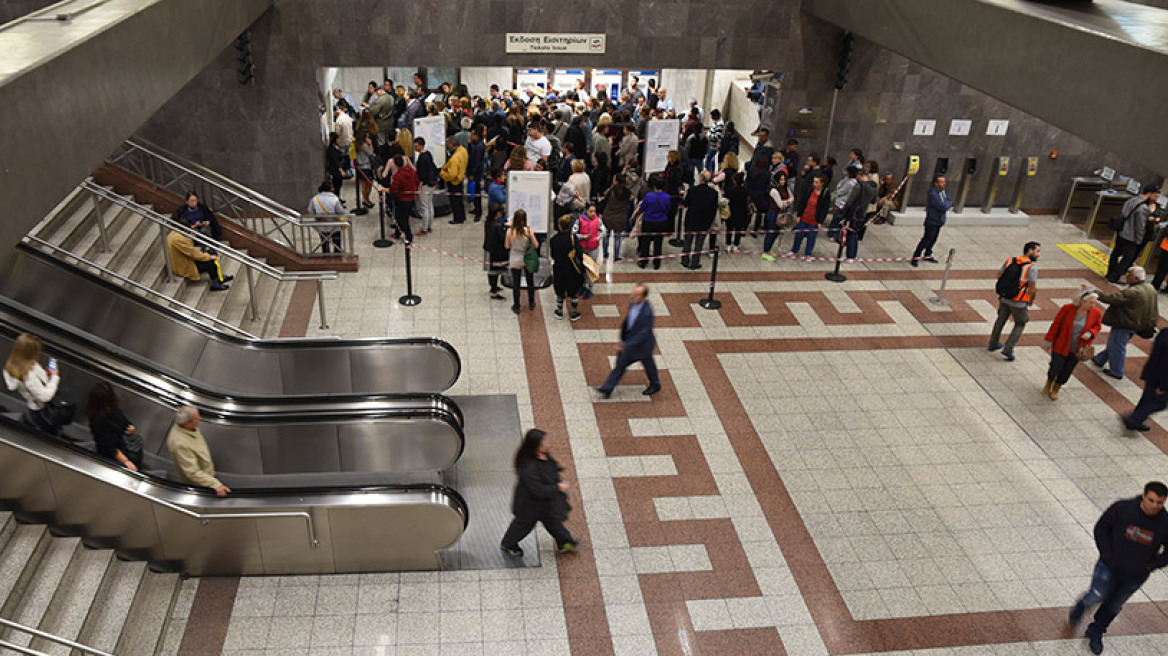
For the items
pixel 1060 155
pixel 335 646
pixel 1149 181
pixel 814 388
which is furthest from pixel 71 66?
pixel 1149 181

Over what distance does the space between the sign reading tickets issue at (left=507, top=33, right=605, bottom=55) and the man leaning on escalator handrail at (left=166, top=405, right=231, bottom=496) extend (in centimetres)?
908

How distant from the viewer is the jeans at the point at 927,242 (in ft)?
43.2

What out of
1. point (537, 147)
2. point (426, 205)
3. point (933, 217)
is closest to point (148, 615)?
point (426, 205)

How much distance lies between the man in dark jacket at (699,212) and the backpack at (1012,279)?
3850 millimetres

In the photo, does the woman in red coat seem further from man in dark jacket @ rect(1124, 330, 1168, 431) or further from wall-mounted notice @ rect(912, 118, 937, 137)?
wall-mounted notice @ rect(912, 118, 937, 137)

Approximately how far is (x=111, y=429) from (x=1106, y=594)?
7.53m

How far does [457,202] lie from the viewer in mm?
14383

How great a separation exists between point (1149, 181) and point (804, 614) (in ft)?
42.4

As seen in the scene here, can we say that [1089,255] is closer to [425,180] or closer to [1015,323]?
[1015,323]

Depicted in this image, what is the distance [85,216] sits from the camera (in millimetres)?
9922

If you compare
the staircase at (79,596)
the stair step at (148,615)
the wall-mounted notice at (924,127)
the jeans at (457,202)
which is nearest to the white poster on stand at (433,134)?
the jeans at (457,202)

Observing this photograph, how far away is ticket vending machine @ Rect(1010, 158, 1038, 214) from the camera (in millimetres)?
15422

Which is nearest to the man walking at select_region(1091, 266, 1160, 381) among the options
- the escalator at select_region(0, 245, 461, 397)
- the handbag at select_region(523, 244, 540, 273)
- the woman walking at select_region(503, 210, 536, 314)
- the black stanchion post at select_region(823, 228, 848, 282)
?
the black stanchion post at select_region(823, 228, 848, 282)

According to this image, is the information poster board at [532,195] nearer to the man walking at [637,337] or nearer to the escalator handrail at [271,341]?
the man walking at [637,337]
